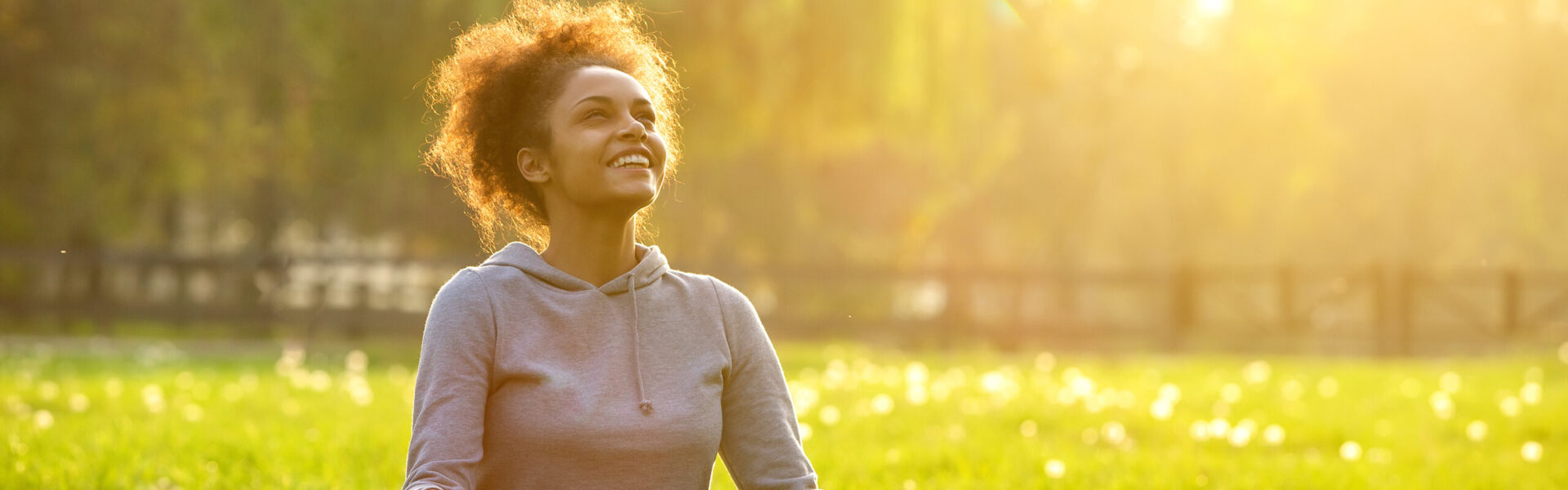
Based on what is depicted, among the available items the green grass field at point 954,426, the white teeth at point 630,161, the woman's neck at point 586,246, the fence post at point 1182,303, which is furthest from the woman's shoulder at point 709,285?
the fence post at point 1182,303

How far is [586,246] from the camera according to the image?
7.63 feet

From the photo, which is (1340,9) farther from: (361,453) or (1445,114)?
A: (361,453)

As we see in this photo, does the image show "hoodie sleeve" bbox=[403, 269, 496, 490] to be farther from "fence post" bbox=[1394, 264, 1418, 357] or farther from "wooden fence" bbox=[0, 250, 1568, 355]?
"fence post" bbox=[1394, 264, 1418, 357]

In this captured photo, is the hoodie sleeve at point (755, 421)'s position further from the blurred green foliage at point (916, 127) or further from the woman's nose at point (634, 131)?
the blurred green foliage at point (916, 127)

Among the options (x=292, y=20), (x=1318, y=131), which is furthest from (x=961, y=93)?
(x=1318, y=131)

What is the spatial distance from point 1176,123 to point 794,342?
44.3 feet

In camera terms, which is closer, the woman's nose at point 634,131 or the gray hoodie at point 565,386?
the gray hoodie at point 565,386

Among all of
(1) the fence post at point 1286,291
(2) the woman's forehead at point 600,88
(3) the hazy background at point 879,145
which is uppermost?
(3) the hazy background at point 879,145

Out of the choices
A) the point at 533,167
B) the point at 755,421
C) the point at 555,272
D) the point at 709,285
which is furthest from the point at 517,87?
the point at 755,421

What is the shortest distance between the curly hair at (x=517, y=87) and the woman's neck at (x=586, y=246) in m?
0.14

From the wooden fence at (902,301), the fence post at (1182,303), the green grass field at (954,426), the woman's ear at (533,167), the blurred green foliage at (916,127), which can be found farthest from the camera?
the fence post at (1182,303)

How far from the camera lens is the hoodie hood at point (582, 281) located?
2225 millimetres

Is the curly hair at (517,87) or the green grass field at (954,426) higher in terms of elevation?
the curly hair at (517,87)

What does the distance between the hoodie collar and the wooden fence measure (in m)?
14.6
